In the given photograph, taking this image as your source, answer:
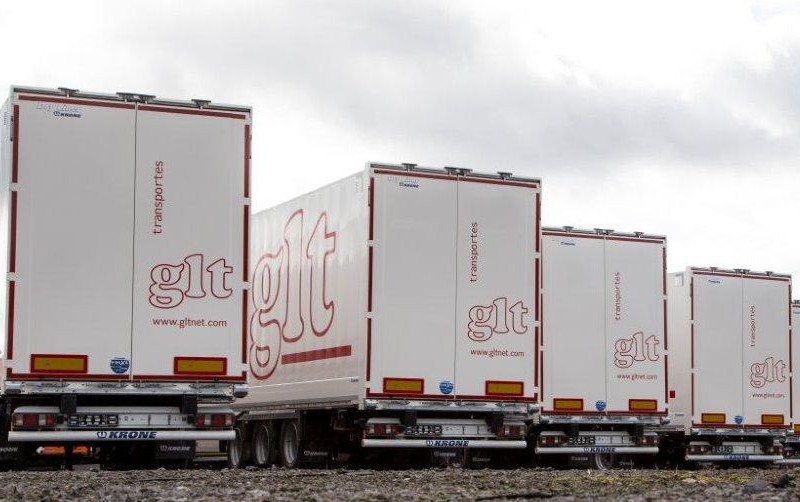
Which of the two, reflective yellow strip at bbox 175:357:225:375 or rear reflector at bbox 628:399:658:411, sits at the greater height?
reflective yellow strip at bbox 175:357:225:375

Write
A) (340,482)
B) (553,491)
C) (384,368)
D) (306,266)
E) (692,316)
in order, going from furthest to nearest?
(692,316), (306,266), (384,368), (340,482), (553,491)

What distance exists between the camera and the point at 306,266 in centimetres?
2106

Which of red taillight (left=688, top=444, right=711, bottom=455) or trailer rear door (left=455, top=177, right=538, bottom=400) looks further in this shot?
red taillight (left=688, top=444, right=711, bottom=455)

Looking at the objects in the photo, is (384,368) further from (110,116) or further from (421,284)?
(110,116)

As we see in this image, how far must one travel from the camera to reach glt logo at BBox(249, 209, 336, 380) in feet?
66.7

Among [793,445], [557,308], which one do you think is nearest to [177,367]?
[557,308]

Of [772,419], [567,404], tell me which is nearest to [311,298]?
[567,404]

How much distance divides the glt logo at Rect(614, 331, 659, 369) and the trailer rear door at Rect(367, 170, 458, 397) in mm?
4836

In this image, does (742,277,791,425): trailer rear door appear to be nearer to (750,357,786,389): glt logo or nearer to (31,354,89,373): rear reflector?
(750,357,786,389): glt logo

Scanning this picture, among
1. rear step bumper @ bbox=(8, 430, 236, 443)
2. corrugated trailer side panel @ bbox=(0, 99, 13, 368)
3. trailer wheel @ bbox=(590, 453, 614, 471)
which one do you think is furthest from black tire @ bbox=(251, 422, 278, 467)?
corrugated trailer side panel @ bbox=(0, 99, 13, 368)

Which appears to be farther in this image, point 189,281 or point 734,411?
point 734,411

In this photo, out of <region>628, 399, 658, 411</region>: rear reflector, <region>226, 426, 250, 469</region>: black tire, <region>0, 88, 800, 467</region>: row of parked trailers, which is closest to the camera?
<region>0, 88, 800, 467</region>: row of parked trailers

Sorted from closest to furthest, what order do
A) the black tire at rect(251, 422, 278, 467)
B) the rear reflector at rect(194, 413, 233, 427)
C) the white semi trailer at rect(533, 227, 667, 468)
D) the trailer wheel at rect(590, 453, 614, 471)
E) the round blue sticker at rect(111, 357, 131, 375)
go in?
the round blue sticker at rect(111, 357, 131, 375) < the rear reflector at rect(194, 413, 233, 427) < the black tire at rect(251, 422, 278, 467) < the white semi trailer at rect(533, 227, 667, 468) < the trailer wheel at rect(590, 453, 614, 471)

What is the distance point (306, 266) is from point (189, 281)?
15.8 ft
